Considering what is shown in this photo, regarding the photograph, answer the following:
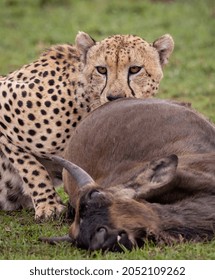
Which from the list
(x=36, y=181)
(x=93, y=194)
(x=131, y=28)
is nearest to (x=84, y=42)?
(x=36, y=181)

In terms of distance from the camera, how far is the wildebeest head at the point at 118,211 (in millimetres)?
5258

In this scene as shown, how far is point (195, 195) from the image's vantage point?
5.79 m

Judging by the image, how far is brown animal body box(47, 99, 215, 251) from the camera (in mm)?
5316

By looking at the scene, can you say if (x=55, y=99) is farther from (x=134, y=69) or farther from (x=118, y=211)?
(x=118, y=211)

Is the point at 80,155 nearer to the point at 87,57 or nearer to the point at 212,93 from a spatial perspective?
the point at 87,57

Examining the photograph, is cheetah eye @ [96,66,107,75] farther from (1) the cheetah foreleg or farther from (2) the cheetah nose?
(1) the cheetah foreleg

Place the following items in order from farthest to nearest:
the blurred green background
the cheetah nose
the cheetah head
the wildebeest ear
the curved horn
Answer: the blurred green background < the cheetah head < the cheetah nose < the wildebeest ear < the curved horn

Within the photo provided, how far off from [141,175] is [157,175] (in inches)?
3.6

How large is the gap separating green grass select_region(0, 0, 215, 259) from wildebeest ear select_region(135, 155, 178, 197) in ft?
14.2

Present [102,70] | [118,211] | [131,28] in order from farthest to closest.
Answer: [131,28] → [102,70] → [118,211]

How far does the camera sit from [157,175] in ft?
18.4

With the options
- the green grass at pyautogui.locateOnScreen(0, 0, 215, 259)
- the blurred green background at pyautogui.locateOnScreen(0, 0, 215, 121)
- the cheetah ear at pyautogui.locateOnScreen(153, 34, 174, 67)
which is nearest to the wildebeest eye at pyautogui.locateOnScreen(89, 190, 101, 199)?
the cheetah ear at pyautogui.locateOnScreen(153, 34, 174, 67)

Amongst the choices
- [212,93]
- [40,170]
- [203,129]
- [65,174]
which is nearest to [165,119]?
[203,129]

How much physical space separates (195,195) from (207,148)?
60 cm
